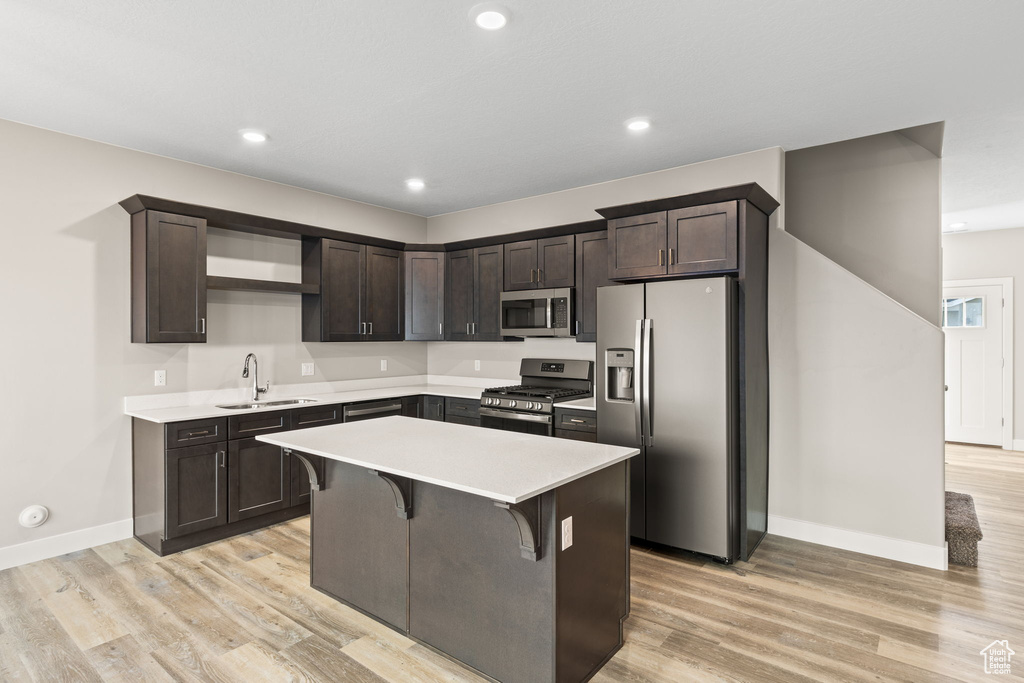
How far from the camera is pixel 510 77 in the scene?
2.74m

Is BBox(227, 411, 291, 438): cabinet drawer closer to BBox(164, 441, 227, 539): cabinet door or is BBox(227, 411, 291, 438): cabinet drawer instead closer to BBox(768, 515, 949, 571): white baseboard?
BBox(164, 441, 227, 539): cabinet door

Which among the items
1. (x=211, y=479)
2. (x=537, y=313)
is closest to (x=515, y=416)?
(x=537, y=313)

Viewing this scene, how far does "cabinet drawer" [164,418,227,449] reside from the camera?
3.43 metres

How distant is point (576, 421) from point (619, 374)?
21.6 inches

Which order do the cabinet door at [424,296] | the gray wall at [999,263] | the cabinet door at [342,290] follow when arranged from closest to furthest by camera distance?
the cabinet door at [342,290] < the cabinet door at [424,296] < the gray wall at [999,263]

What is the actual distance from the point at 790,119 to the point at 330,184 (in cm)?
354

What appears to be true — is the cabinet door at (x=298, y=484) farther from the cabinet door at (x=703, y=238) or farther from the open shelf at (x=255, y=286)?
the cabinet door at (x=703, y=238)

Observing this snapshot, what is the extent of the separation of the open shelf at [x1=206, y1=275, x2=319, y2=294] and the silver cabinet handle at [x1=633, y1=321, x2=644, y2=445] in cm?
273

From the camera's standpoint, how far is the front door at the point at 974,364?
6516mm

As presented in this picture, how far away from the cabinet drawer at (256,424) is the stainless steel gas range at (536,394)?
1.54m


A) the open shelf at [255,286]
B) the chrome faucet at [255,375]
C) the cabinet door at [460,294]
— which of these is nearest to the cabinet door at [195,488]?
the chrome faucet at [255,375]

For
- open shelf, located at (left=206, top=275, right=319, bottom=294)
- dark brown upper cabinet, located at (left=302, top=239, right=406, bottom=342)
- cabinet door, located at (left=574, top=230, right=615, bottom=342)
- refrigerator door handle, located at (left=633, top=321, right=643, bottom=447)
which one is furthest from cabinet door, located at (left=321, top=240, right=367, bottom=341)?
refrigerator door handle, located at (left=633, top=321, right=643, bottom=447)

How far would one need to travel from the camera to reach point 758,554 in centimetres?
348

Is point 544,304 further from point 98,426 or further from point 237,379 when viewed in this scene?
point 98,426
